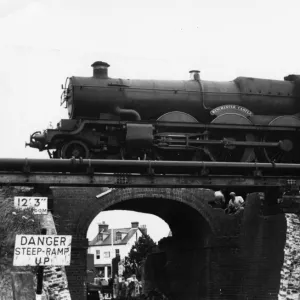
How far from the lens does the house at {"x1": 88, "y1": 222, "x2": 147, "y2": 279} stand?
226 ft

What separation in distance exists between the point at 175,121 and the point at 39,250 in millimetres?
11884

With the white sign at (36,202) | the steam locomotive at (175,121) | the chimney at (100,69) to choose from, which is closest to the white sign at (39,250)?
the white sign at (36,202)

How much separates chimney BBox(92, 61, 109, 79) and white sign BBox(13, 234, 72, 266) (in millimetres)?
12140

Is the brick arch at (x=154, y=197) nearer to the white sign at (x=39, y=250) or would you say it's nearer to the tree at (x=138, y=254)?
the white sign at (x=39, y=250)

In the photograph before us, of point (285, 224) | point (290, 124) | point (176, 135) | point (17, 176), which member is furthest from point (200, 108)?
point (17, 176)

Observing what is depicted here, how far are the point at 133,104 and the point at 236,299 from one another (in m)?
6.48

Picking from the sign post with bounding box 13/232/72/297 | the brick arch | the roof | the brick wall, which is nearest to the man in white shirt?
the brick arch

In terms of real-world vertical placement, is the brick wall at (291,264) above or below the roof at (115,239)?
below

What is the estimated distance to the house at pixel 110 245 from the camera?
68812 mm

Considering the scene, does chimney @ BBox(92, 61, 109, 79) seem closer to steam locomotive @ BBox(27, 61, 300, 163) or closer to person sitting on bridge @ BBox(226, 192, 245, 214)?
steam locomotive @ BBox(27, 61, 300, 163)

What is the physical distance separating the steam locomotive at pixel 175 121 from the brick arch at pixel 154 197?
1.08m

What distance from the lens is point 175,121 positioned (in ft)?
70.1

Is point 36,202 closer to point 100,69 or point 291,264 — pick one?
point 291,264

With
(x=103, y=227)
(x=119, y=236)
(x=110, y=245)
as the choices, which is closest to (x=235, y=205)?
(x=119, y=236)
